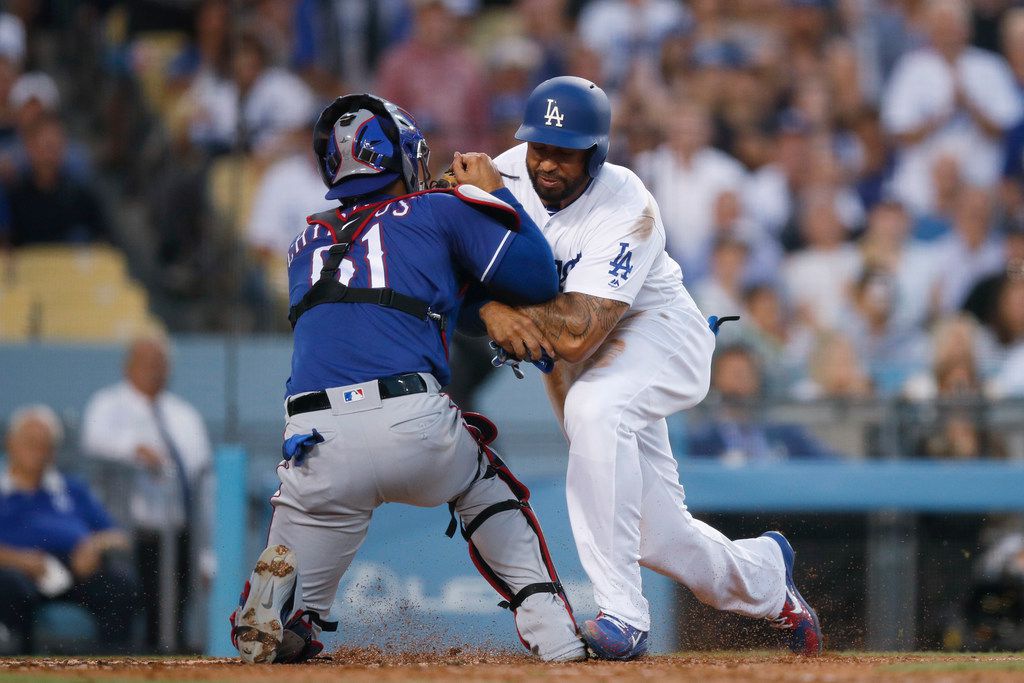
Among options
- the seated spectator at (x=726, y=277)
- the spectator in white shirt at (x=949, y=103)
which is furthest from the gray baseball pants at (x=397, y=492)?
the spectator in white shirt at (x=949, y=103)

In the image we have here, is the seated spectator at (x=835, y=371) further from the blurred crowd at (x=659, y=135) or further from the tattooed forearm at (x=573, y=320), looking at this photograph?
the tattooed forearm at (x=573, y=320)

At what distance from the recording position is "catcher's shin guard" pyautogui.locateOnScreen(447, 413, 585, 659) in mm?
4465

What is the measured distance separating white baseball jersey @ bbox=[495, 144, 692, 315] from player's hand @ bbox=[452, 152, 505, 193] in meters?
0.31

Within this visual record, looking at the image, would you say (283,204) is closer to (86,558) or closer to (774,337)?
(86,558)

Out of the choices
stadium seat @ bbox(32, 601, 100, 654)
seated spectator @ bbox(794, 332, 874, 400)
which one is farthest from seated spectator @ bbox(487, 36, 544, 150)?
stadium seat @ bbox(32, 601, 100, 654)

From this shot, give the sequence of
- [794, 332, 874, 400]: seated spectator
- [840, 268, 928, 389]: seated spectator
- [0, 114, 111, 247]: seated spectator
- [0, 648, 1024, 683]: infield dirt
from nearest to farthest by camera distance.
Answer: [0, 648, 1024, 683]: infield dirt < [794, 332, 874, 400]: seated spectator < [840, 268, 928, 389]: seated spectator < [0, 114, 111, 247]: seated spectator

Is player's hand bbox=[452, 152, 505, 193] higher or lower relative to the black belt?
higher

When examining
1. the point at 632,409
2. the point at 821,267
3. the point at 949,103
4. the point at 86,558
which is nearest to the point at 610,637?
the point at 632,409

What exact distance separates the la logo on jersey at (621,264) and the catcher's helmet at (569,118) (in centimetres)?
36

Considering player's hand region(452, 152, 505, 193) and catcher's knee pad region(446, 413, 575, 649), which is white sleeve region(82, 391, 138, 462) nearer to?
catcher's knee pad region(446, 413, 575, 649)

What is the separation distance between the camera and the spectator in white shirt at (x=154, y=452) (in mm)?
6902

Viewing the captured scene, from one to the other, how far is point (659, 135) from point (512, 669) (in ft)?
18.5

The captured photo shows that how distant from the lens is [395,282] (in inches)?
169

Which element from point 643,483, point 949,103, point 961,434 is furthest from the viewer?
point 949,103
